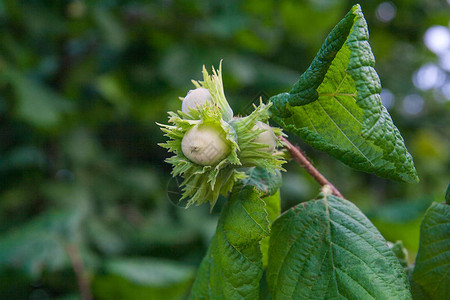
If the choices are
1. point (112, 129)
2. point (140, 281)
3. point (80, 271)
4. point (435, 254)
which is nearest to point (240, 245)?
point (435, 254)

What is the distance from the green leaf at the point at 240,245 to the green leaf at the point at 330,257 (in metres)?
0.07

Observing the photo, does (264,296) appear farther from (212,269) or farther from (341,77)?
(341,77)

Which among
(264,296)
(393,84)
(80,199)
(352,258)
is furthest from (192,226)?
(393,84)

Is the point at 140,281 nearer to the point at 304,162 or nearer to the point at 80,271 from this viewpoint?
the point at 80,271

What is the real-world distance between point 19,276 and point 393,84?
4.97 meters

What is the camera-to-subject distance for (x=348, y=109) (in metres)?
0.76

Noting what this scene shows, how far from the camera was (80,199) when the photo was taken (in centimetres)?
327

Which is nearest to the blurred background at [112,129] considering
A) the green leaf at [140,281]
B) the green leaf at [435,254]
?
the green leaf at [140,281]

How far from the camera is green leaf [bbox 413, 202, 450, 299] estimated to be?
857 mm

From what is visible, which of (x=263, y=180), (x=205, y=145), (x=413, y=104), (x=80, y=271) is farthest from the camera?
(x=413, y=104)

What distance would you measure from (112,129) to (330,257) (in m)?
3.64

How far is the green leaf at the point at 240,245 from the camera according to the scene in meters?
0.79

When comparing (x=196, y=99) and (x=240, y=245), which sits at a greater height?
(x=196, y=99)

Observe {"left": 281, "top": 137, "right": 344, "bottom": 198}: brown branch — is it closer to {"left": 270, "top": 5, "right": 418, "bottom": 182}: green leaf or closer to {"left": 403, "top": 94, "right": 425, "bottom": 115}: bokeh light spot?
{"left": 270, "top": 5, "right": 418, "bottom": 182}: green leaf
